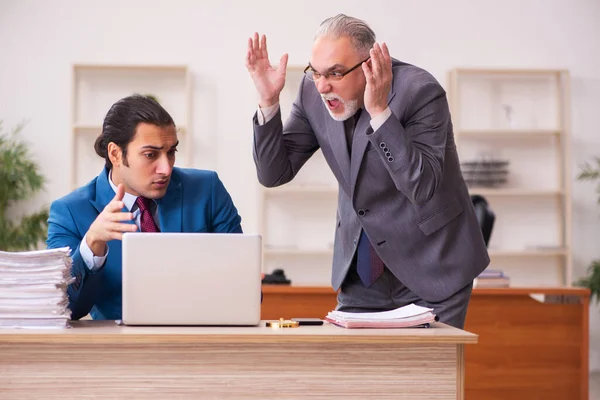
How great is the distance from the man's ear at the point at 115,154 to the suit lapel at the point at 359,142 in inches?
25.5

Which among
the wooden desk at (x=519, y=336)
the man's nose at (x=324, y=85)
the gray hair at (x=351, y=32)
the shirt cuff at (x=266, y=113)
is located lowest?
the wooden desk at (x=519, y=336)

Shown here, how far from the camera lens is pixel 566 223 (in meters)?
6.01

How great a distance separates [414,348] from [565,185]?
Result: 4.61 m

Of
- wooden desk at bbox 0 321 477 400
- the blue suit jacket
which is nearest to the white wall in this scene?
the blue suit jacket

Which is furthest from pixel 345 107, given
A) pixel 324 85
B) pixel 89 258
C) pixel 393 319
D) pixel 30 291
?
pixel 30 291

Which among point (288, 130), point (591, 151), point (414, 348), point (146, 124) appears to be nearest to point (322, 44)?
→ point (288, 130)

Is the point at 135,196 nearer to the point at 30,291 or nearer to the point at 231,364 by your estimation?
the point at 30,291

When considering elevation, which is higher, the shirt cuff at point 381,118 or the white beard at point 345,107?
the white beard at point 345,107

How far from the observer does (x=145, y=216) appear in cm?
232

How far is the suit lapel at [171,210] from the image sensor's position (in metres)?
2.33

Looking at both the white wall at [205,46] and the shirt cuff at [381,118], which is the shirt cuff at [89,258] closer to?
the shirt cuff at [381,118]

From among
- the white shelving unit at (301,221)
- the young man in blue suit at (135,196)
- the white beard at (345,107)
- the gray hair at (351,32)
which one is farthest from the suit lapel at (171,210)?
the white shelving unit at (301,221)

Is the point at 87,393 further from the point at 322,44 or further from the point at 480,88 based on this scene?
the point at 480,88

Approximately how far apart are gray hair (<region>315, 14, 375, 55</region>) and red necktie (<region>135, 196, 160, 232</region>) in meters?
0.67
